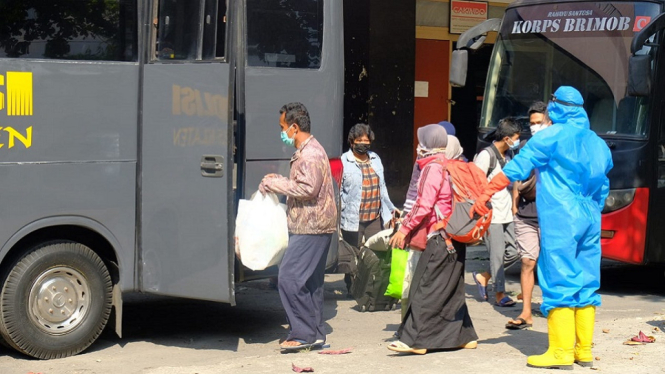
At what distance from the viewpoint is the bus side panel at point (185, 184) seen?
6938 mm

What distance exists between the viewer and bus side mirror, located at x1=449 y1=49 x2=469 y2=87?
1077cm

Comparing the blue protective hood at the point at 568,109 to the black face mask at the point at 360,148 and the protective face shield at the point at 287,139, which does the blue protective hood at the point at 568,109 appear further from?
the black face mask at the point at 360,148

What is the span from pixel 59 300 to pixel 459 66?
542 centimetres

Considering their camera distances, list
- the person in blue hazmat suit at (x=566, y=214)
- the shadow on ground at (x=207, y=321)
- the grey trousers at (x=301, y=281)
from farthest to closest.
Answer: the shadow on ground at (x=207, y=321) < the grey trousers at (x=301, y=281) < the person in blue hazmat suit at (x=566, y=214)

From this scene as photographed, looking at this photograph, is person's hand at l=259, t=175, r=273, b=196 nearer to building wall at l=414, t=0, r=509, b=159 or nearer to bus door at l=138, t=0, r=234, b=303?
bus door at l=138, t=0, r=234, b=303

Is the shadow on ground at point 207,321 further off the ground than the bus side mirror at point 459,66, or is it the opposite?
the bus side mirror at point 459,66

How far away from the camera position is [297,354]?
7.18m

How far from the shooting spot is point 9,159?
6727 millimetres

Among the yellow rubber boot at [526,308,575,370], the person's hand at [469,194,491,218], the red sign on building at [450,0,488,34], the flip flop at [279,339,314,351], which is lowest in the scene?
the flip flop at [279,339,314,351]

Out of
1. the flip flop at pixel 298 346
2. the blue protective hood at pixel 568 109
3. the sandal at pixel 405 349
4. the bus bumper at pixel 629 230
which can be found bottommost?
the flip flop at pixel 298 346

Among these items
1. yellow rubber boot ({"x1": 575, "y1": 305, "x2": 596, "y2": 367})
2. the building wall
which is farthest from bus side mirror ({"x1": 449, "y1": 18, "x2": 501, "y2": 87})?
the building wall

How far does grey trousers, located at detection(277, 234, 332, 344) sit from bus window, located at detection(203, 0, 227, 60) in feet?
4.72

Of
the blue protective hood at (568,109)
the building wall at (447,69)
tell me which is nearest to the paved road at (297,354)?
the blue protective hood at (568,109)

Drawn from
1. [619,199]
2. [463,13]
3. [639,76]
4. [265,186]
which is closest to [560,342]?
[265,186]
